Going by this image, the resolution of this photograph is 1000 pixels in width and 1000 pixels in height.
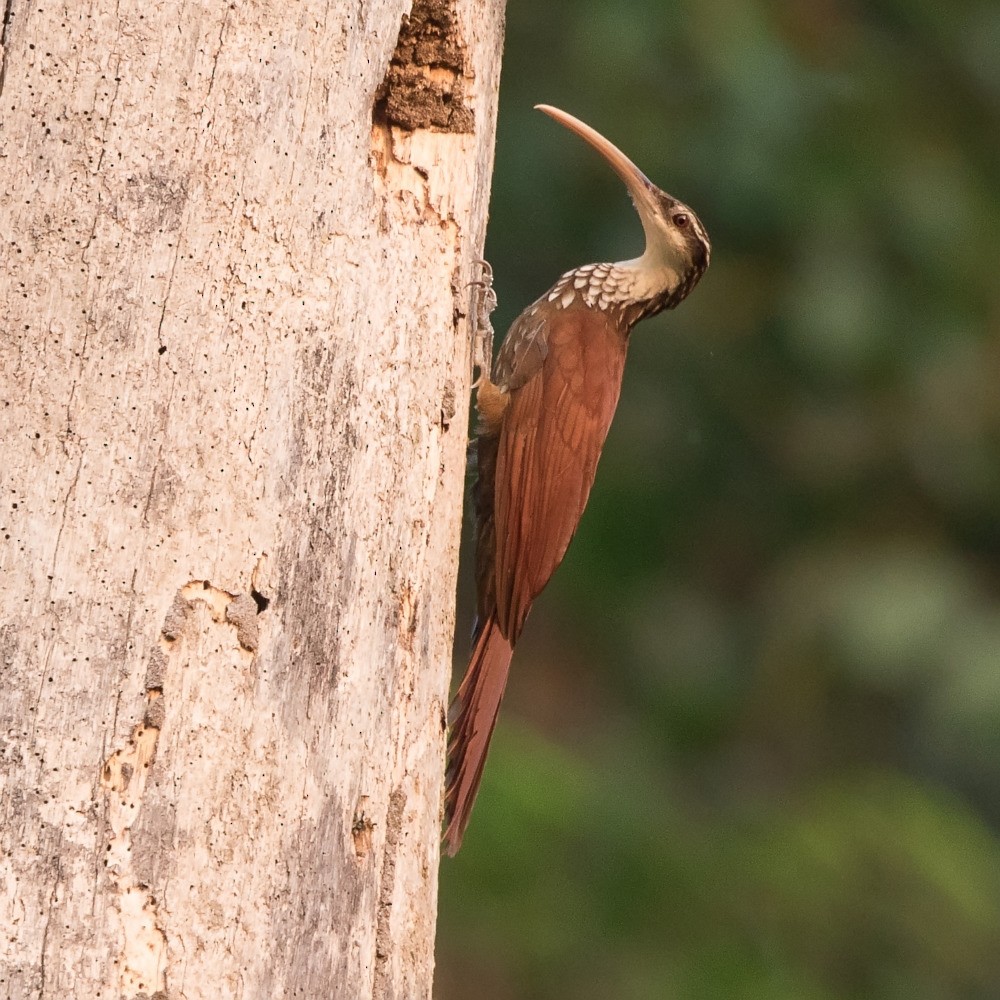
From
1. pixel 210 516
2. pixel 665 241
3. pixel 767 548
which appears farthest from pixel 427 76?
pixel 767 548

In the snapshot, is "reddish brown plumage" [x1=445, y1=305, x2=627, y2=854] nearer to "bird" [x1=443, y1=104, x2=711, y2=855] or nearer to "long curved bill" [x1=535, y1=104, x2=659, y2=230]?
"bird" [x1=443, y1=104, x2=711, y2=855]

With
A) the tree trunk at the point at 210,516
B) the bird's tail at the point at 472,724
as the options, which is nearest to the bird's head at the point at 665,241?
the bird's tail at the point at 472,724

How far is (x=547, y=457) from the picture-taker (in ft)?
13.8

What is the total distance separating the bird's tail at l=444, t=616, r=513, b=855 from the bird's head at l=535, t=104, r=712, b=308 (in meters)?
1.30

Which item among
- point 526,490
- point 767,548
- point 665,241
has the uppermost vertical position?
point 665,241

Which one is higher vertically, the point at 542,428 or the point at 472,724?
the point at 542,428

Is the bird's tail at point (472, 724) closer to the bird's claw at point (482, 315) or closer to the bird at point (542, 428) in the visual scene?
the bird at point (542, 428)

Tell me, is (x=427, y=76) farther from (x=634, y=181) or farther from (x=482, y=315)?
(x=634, y=181)

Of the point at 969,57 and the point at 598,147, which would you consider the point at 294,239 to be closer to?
the point at 598,147

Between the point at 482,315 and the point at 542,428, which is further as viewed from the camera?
the point at 542,428

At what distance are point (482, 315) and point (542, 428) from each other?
1.99ft

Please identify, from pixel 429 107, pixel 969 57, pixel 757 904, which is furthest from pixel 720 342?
pixel 429 107

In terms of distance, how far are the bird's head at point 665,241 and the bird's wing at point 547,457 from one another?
0.33m

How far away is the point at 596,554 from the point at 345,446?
573 cm
